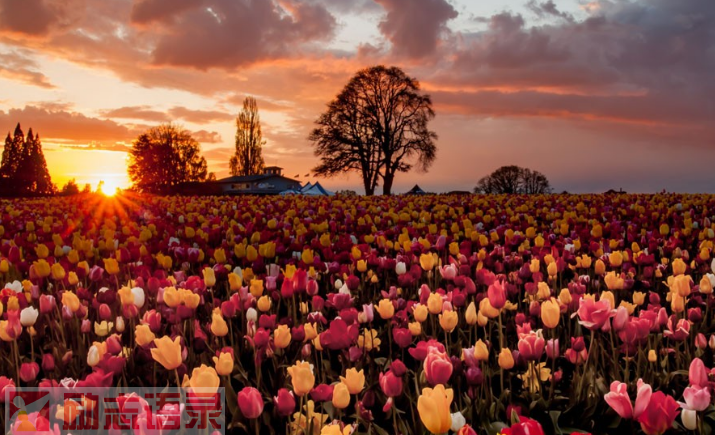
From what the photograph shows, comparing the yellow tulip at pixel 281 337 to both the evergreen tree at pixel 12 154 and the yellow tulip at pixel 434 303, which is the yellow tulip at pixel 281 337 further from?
the evergreen tree at pixel 12 154

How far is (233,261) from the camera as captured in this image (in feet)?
23.8

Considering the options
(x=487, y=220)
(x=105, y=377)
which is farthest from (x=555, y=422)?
(x=487, y=220)

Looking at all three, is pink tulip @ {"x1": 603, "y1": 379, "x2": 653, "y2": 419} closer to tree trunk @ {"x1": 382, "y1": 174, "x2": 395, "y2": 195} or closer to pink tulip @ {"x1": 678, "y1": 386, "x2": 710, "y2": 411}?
pink tulip @ {"x1": 678, "y1": 386, "x2": 710, "y2": 411}

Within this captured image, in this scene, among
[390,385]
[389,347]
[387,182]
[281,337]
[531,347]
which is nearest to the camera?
[390,385]

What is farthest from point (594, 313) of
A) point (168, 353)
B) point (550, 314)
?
point (168, 353)

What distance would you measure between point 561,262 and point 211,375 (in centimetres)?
390

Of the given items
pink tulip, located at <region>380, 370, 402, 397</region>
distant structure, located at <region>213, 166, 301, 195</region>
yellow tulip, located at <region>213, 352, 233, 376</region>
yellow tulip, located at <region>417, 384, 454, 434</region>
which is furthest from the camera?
distant structure, located at <region>213, 166, 301, 195</region>

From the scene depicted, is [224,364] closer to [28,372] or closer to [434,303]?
[28,372]

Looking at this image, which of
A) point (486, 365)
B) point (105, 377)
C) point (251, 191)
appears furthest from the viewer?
point (251, 191)

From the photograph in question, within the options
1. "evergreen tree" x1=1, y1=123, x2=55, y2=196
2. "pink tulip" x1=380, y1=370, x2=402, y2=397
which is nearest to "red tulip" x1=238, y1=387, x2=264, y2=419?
"pink tulip" x1=380, y1=370, x2=402, y2=397

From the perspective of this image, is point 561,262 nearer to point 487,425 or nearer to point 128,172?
point 487,425

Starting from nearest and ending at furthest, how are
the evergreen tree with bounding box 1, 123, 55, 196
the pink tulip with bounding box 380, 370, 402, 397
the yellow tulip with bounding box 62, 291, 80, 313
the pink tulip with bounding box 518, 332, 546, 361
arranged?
the pink tulip with bounding box 380, 370, 402, 397 → the pink tulip with bounding box 518, 332, 546, 361 → the yellow tulip with bounding box 62, 291, 80, 313 → the evergreen tree with bounding box 1, 123, 55, 196

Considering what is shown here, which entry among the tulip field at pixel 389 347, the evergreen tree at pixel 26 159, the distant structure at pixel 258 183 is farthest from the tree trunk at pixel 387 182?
the evergreen tree at pixel 26 159

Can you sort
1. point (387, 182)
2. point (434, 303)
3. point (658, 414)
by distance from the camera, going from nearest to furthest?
1. point (658, 414)
2. point (434, 303)
3. point (387, 182)
